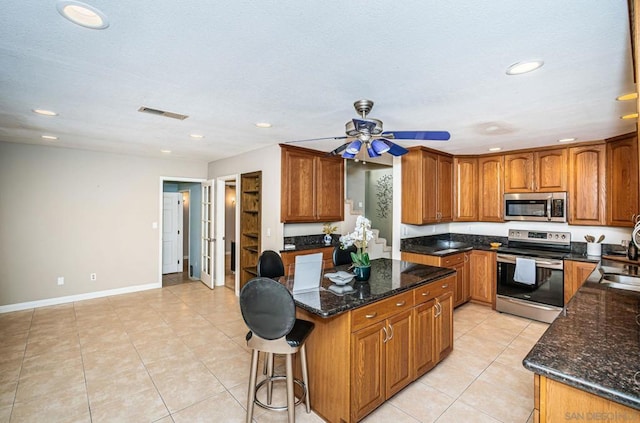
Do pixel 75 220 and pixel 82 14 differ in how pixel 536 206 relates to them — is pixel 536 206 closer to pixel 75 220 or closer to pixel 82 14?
pixel 82 14

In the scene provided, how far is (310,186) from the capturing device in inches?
182

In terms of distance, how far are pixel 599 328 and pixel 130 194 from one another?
6.19 meters

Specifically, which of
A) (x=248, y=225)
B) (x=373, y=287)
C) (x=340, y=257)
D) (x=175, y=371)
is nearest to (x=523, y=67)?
(x=373, y=287)

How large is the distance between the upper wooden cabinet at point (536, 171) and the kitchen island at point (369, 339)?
2807 mm

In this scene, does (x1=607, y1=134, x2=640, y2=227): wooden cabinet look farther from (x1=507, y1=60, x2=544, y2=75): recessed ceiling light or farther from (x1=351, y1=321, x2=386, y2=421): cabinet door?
(x1=351, y1=321, x2=386, y2=421): cabinet door

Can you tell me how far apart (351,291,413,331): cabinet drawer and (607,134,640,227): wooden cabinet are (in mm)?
3237

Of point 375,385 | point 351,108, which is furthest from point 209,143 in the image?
point 375,385

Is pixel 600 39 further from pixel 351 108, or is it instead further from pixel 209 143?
pixel 209 143

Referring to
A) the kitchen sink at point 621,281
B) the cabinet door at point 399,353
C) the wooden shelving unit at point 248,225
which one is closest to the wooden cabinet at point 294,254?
the wooden shelving unit at point 248,225

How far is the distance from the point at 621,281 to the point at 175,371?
4.00m

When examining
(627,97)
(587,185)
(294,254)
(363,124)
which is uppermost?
(627,97)

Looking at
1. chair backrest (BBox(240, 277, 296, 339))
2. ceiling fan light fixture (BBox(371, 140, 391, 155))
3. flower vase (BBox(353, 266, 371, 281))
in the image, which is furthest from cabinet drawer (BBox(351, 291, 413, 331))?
ceiling fan light fixture (BBox(371, 140, 391, 155))

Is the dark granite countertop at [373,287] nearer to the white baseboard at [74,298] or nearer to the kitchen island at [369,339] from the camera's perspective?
the kitchen island at [369,339]

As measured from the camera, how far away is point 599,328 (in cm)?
156
